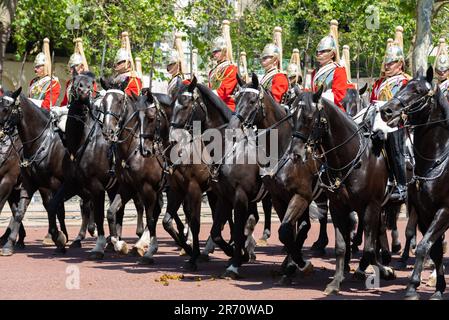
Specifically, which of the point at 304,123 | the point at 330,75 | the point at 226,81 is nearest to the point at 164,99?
the point at 226,81

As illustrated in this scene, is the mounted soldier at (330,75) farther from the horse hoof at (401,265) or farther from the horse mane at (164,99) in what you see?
the horse hoof at (401,265)

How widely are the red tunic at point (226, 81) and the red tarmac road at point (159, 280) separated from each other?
241 cm

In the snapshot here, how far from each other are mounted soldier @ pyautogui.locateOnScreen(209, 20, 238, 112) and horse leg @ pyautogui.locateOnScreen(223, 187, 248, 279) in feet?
6.01

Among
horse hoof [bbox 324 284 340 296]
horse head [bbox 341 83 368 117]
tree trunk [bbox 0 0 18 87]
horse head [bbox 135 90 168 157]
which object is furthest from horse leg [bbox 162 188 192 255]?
tree trunk [bbox 0 0 18 87]

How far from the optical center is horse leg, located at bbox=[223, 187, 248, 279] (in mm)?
12930

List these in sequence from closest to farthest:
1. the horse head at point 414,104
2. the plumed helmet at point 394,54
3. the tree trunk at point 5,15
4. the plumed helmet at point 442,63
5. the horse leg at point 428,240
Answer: the horse leg at point 428,240, the horse head at point 414,104, the plumed helmet at point 394,54, the plumed helmet at point 442,63, the tree trunk at point 5,15

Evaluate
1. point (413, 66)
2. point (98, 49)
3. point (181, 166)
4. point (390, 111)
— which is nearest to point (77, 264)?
point (181, 166)

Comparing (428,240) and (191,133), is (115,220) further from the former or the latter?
(428,240)

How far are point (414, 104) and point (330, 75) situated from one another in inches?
109

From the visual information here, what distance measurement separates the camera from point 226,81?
14508mm

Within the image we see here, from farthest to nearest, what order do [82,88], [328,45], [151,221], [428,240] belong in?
[82,88] → [151,221] → [328,45] → [428,240]

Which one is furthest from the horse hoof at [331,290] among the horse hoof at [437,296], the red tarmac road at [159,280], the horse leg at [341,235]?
the horse hoof at [437,296]

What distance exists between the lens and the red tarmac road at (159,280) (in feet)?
37.4
